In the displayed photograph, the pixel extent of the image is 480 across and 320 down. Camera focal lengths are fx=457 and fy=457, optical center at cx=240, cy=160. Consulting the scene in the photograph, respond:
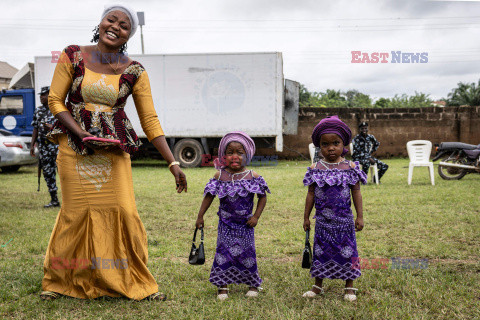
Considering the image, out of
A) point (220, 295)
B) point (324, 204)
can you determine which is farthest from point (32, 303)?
point (324, 204)

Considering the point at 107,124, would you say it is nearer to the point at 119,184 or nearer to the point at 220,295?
the point at 119,184

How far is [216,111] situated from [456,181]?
6.98 metres

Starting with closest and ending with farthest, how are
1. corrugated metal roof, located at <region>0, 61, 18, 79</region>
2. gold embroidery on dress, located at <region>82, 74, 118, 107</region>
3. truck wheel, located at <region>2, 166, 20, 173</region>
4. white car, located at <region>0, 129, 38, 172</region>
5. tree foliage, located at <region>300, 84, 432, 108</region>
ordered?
gold embroidery on dress, located at <region>82, 74, 118, 107</region>
white car, located at <region>0, 129, 38, 172</region>
truck wheel, located at <region>2, 166, 20, 173</region>
tree foliage, located at <region>300, 84, 432, 108</region>
corrugated metal roof, located at <region>0, 61, 18, 79</region>

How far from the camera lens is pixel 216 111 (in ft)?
45.9

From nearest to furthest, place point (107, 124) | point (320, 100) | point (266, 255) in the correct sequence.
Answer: point (107, 124), point (266, 255), point (320, 100)

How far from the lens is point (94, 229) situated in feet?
9.68

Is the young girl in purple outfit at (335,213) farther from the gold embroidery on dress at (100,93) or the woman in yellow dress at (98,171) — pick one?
the gold embroidery on dress at (100,93)

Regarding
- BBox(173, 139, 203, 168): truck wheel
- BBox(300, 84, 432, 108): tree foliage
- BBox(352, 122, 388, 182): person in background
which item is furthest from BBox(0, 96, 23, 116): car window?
BBox(300, 84, 432, 108): tree foliage

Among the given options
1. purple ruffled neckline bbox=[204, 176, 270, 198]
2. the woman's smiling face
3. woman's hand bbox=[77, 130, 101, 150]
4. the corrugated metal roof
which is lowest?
purple ruffled neckline bbox=[204, 176, 270, 198]

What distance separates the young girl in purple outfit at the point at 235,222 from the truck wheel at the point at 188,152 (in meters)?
11.3

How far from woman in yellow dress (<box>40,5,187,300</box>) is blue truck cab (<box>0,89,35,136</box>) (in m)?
12.6

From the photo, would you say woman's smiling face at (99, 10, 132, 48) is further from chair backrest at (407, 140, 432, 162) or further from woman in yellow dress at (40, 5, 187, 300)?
chair backrest at (407, 140, 432, 162)

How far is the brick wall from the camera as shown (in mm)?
17609

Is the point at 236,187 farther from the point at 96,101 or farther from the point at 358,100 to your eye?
the point at 358,100
